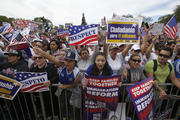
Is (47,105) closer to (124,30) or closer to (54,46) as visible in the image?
(54,46)

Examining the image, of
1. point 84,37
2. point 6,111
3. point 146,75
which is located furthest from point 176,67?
point 6,111

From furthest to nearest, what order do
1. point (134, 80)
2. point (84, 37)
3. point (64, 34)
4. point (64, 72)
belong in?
point (64, 34) < point (84, 37) < point (134, 80) < point (64, 72)

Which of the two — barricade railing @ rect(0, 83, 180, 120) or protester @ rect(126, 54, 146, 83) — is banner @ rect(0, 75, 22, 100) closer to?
barricade railing @ rect(0, 83, 180, 120)

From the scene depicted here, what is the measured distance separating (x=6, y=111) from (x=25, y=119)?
1.75ft

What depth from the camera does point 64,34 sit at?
8156 millimetres

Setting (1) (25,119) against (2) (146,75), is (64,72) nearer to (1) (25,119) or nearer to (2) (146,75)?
(1) (25,119)

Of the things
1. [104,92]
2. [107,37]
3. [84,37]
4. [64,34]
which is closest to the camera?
[104,92]

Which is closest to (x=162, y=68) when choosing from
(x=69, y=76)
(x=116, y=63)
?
(x=116, y=63)

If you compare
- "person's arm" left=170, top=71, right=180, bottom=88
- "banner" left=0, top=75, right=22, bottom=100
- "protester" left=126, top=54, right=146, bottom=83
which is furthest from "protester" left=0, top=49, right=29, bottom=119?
"person's arm" left=170, top=71, right=180, bottom=88

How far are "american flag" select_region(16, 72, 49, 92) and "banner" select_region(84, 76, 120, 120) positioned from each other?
0.96m

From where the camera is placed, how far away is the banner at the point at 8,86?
2.11 m

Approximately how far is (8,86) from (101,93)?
6.35 feet

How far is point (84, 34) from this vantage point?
10.5 feet

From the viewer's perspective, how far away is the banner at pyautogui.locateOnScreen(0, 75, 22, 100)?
211 cm
